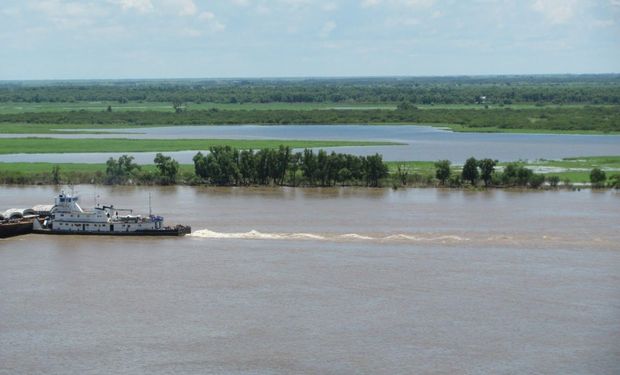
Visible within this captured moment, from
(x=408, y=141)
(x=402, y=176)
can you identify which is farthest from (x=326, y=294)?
(x=408, y=141)

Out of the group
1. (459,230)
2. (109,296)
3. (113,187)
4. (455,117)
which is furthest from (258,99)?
(109,296)

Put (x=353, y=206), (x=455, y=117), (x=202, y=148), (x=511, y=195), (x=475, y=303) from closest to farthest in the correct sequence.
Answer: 1. (x=475, y=303)
2. (x=353, y=206)
3. (x=511, y=195)
4. (x=202, y=148)
5. (x=455, y=117)

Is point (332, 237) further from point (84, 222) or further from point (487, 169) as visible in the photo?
point (487, 169)

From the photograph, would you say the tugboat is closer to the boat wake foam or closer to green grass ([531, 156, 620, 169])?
the boat wake foam

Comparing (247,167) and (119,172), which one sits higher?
(247,167)

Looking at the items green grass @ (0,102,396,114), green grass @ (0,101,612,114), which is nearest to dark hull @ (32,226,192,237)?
green grass @ (0,101,612,114)

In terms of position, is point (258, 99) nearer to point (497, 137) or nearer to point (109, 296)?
point (497, 137)
